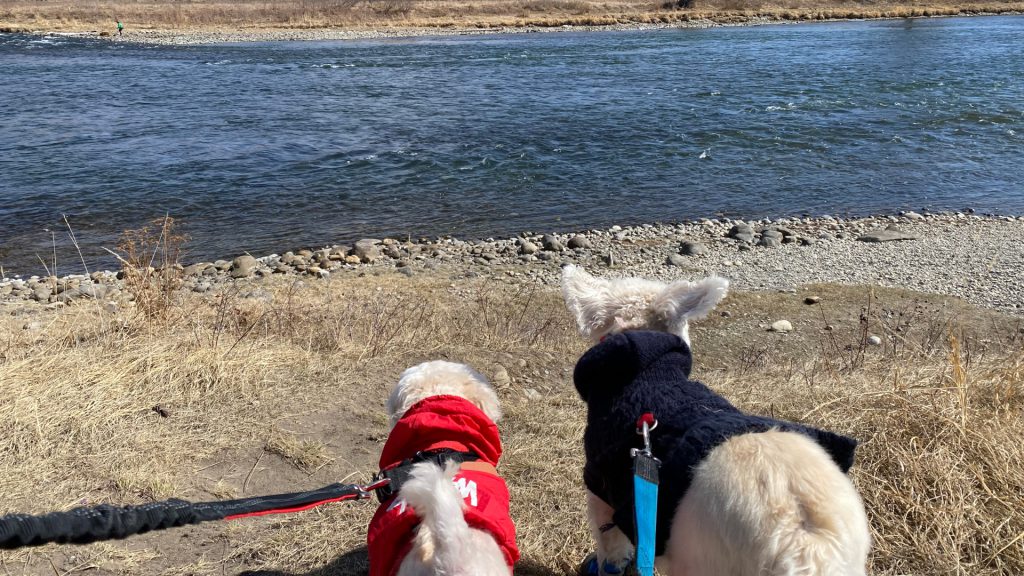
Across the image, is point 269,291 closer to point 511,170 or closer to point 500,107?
point 511,170

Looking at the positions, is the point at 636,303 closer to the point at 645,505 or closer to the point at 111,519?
the point at 645,505

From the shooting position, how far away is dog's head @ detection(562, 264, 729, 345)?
3.10 m

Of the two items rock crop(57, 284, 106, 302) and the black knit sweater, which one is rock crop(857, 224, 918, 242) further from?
rock crop(57, 284, 106, 302)

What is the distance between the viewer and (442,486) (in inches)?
77.9

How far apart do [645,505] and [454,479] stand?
61 cm

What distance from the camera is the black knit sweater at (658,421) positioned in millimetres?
2264

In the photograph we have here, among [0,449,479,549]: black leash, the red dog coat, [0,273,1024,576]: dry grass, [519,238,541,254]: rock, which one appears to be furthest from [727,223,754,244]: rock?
[0,449,479,549]: black leash

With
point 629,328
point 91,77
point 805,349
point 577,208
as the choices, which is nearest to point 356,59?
point 91,77

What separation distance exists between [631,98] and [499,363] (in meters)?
18.0

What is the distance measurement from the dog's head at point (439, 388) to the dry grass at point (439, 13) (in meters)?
49.5

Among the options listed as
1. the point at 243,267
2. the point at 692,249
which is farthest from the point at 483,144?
the point at 243,267

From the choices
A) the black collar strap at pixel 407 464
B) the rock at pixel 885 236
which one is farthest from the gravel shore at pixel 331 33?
the black collar strap at pixel 407 464

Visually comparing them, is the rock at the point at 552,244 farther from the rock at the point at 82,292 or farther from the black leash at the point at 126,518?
the black leash at the point at 126,518

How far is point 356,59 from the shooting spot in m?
32.9
